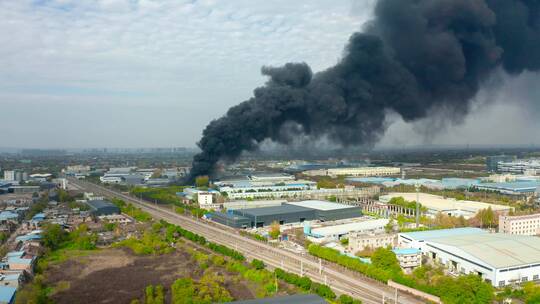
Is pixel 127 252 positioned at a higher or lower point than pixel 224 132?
lower

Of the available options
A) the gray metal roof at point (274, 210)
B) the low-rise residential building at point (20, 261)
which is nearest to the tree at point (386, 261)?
the gray metal roof at point (274, 210)

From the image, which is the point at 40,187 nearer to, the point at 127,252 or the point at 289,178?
the point at 289,178

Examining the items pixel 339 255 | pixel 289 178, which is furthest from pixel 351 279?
pixel 289 178

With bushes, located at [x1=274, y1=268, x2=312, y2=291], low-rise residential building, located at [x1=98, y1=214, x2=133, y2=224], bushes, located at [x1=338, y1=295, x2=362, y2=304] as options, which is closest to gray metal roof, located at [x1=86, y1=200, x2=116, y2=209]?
low-rise residential building, located at [x1=98, y1=214, x2=133, y2=224]

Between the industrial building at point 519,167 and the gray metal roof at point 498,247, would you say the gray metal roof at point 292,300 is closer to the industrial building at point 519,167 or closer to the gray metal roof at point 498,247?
the gray metal roof at point 498,247

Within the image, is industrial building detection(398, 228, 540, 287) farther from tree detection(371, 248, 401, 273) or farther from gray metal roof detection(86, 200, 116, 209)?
gray metal roof detection(86, 200, 116, 209)
